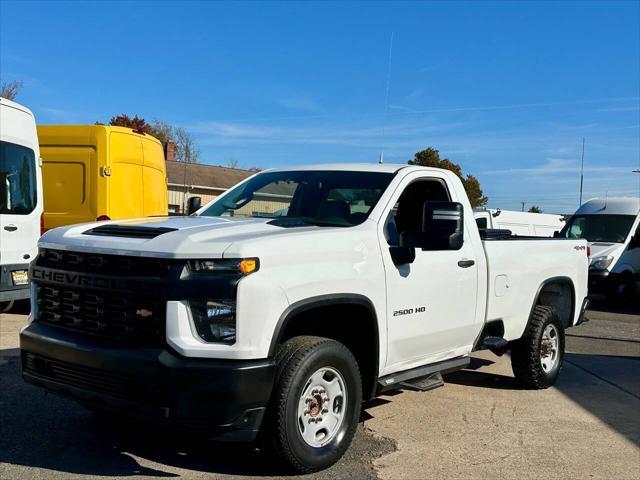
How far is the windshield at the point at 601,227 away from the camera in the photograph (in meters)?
15.3

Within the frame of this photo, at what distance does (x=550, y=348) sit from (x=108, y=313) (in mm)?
4667

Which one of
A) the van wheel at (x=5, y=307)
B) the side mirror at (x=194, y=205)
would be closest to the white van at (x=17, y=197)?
the van wheel at (x=5, y=307)

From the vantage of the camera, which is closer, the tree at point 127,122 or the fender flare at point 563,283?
the fender flare at point 563,283

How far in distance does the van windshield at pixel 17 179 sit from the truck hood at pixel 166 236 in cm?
491

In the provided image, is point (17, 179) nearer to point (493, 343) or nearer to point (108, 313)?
point (108, 313)

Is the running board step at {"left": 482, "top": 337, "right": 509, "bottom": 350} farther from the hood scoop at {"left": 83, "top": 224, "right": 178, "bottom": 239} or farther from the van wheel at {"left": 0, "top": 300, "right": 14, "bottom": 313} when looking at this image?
the van wheel at {"left": 0, "top": 300, "right": 14, "bottom": 313}

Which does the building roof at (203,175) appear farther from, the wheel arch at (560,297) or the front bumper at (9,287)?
the wheel arch at (560,297)

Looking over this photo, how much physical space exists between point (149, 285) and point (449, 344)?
257 cm

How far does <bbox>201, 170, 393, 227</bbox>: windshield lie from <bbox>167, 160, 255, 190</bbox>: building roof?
31562 mm

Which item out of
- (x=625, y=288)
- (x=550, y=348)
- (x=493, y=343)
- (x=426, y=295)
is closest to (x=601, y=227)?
(x=625, y=288)

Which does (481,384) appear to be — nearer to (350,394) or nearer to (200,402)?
(350,394)

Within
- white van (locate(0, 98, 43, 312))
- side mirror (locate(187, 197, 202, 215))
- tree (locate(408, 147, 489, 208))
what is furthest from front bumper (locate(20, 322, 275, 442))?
tree (locate(408, 147, 489, 208))

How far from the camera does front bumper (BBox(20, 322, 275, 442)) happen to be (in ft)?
11.3

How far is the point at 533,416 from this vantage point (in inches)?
219
